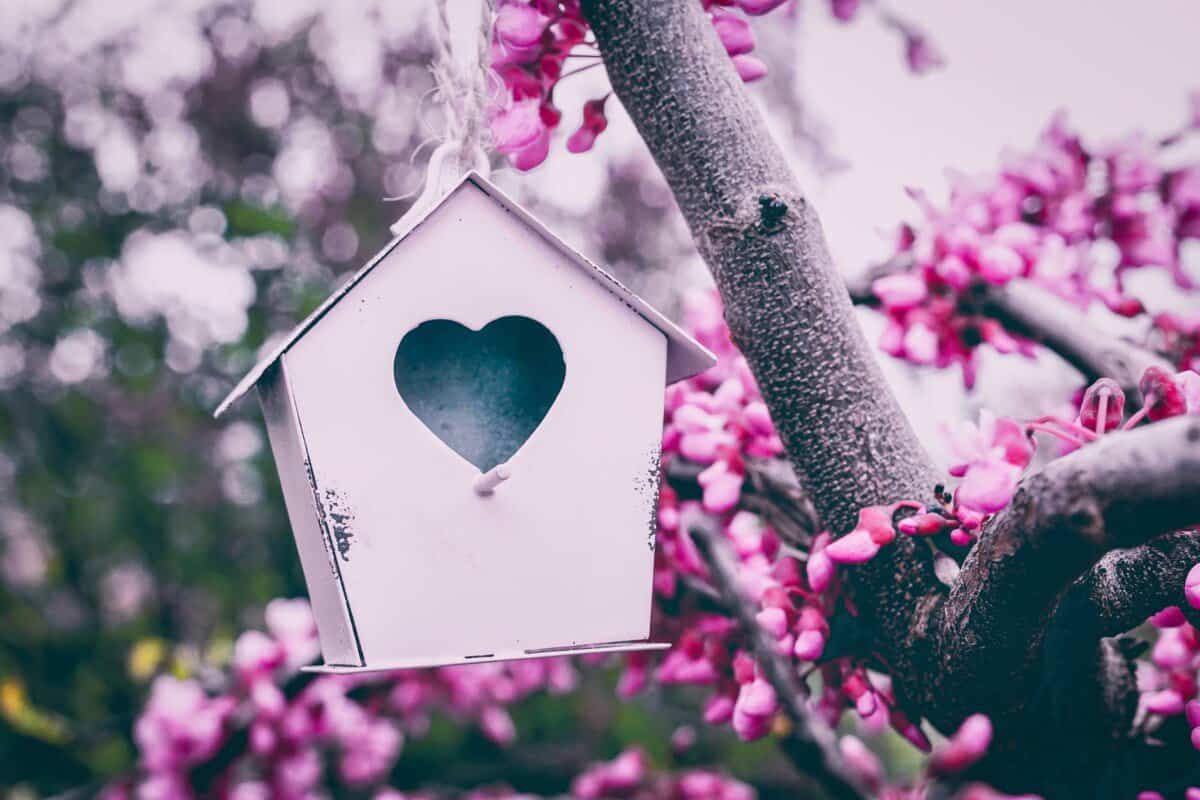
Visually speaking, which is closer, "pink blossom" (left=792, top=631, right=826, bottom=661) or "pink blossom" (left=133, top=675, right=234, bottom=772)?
"pink blossom" (left=792, top=631, right=826, bottom=661)

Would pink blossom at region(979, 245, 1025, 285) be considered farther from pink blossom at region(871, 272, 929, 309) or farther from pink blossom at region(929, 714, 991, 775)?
pink blossom at region(929, 714, 991, 775)

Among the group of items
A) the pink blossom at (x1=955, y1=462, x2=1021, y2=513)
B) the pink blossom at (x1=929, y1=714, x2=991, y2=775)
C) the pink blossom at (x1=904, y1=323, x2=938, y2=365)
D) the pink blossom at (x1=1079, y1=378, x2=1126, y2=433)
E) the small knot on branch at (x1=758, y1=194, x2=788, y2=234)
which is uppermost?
the small knot on branch at (x1=758, y1=194, x2=788, y2=234)

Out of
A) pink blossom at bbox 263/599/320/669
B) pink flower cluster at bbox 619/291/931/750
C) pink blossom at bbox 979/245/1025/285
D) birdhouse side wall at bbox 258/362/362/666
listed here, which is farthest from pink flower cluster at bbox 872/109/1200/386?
pink blossom at bbox 263/599/320/669

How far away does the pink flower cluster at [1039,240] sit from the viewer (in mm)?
1091

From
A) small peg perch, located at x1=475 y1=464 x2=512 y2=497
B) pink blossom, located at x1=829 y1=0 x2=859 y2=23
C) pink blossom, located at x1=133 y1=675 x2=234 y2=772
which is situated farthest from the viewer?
pink blossom, located at x1=133 y1=675 x2=234 y2=772

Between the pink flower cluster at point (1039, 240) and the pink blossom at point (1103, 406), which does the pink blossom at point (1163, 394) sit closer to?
the pink blossom at point (1103, 406)

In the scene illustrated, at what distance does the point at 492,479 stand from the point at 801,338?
30 cm

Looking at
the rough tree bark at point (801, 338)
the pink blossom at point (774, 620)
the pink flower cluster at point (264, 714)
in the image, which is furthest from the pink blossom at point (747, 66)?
the pink flower cluster at point (264, 714)

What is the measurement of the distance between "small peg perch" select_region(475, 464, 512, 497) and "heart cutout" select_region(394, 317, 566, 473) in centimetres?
16

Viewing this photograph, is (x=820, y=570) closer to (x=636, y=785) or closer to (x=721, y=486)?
(x=721, y=486)

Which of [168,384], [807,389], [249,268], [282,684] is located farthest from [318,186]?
[807,389]

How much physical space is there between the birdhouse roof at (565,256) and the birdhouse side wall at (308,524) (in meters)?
0.03

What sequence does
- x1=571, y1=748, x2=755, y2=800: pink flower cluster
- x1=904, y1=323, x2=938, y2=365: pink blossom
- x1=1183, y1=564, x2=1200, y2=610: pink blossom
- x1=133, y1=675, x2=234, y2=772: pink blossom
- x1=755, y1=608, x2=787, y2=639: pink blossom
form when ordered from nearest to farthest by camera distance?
x1=1183, y1=564, x2=1200, y2=610: pink blossom < x1=755, y1=608, x2=787, y2=639: pink blossom < x1=904, y1=323, x2=938, y2=365: pink blossom < x1=133, y1=675, x2=234, y2=772: pink blossom < x1=571, y1=748, x2=755, y2=800: pink flower cluster

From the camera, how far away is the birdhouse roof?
71cm
